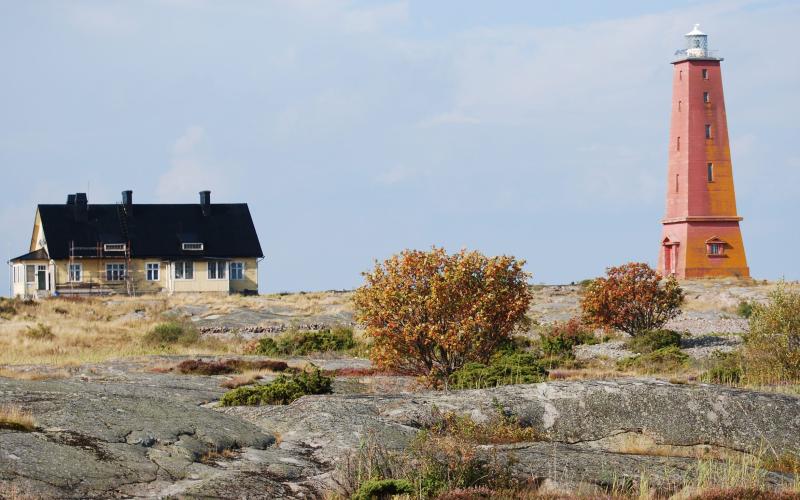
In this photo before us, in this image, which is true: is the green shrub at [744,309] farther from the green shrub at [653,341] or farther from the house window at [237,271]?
the house window at [237,271]

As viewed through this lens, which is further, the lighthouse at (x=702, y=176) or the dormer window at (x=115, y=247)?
the dormer window at (x=115, y=247)

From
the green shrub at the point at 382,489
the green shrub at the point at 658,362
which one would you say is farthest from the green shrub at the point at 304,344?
the green shrub at the point at 382,489

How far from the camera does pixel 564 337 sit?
3569 centimetres

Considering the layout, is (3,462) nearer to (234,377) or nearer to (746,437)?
(746,437)

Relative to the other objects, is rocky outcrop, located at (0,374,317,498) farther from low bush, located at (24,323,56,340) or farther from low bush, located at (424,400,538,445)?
low bush, located at (24,323,56,340)

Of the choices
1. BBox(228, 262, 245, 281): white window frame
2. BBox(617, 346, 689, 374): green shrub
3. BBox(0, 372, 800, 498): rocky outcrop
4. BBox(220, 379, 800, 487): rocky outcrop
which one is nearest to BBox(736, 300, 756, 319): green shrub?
BBox(617, 346, 689, 374): green shrub

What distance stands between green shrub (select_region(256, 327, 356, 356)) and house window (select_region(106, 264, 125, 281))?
31.6 meters

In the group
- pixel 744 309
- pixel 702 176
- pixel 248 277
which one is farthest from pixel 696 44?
pixel 248 277

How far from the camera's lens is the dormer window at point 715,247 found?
61500 mm

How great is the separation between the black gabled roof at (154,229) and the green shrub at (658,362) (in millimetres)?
42237

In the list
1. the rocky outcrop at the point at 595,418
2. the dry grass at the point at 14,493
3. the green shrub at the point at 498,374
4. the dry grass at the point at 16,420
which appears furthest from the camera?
the green shrub at the point at 498,374

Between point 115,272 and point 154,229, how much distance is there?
4090 mm

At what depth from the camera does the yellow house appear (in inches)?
2621

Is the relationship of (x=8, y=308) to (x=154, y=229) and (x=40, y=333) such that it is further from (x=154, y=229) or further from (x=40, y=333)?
(x=154, y=229)
